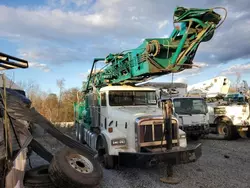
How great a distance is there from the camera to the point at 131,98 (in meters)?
7.38

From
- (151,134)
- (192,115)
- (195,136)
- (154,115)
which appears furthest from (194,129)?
(151,134)

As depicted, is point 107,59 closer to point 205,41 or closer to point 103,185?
point 205,41

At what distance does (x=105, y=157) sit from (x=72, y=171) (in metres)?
1.74

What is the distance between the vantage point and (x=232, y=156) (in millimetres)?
8016

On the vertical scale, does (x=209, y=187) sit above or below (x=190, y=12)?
below

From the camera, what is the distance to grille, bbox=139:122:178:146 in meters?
5.67

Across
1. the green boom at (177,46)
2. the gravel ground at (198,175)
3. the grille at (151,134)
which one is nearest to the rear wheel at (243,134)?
the gravel ground at (198,175)

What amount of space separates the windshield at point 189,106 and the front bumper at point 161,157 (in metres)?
5.86

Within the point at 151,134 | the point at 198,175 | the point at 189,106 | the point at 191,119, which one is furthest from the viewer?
the point at 189,106

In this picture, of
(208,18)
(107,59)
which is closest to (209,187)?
(208,18)

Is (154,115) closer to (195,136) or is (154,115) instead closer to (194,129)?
(194,129)

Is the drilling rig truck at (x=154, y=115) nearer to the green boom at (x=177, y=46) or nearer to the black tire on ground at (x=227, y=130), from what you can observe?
the green boom at (x=177, y=46)

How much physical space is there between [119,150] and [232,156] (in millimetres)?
4367

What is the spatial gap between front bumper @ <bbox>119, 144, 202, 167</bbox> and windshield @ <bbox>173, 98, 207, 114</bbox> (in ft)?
19.2
